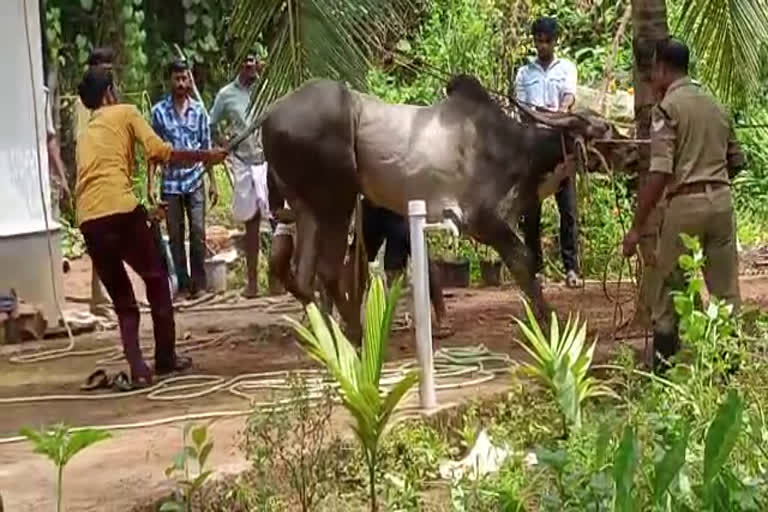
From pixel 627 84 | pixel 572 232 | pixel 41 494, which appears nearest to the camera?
pixel 41 494

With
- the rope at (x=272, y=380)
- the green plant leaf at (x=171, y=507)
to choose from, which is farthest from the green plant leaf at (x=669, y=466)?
the rope at (x=272, y=380)

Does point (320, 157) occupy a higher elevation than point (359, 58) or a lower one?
lower

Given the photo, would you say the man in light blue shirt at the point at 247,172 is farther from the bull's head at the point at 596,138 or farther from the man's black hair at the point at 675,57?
the man's black hair at the point at 675,57

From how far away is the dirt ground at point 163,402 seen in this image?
6102 mm

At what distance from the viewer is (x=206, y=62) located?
55.0 feet

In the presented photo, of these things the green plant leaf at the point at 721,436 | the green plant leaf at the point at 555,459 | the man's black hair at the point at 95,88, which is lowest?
the green plant leaf at the point at 555,459

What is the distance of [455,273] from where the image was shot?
12047 millimetres

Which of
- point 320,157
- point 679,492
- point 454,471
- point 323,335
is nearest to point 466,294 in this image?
point 320,157

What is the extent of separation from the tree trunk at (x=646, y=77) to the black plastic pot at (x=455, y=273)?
3.47 meters

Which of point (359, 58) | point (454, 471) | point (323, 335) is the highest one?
point (359, 58)

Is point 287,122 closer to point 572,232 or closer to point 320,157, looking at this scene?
point 320,157

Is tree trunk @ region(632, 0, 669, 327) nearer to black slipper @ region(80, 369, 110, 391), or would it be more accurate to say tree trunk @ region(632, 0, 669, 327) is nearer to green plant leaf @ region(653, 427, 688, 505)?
black slipper @ region(80, 369, 110, 391)

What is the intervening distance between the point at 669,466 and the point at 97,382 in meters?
Result: 4.61

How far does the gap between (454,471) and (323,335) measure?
1.31 m
